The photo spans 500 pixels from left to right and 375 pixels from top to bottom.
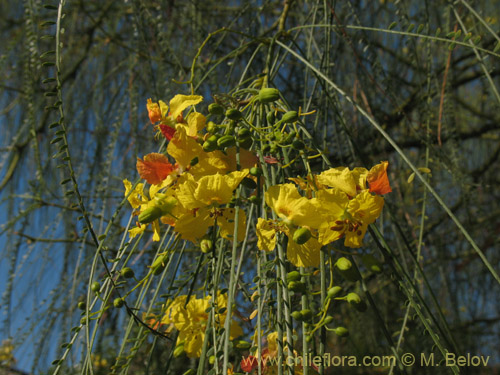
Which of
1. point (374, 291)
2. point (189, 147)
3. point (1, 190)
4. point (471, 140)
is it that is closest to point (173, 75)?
point (189, 147)

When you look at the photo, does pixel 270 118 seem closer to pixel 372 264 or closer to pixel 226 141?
pixel 226 141

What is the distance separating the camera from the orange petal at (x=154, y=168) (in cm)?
58

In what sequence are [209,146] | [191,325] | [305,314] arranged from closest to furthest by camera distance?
[305,314] → [209,146] → [191,325]

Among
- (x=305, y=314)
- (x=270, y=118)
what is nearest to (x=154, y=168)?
(x=270, y=118)

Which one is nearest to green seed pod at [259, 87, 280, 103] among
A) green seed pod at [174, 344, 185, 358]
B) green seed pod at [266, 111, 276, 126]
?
green seed pod at [266, 111, 276, 126]

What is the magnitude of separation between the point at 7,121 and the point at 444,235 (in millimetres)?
1650

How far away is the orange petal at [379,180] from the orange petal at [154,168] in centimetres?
25

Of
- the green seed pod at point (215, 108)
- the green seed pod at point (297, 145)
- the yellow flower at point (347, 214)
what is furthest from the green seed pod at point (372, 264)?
the green seed pod at point (215, 108)

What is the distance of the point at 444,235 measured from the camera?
1688 millimetres

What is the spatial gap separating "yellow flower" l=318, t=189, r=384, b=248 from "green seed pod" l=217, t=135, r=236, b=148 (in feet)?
0.39

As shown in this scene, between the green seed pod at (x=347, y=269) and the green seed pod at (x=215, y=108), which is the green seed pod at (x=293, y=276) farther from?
the green seed pod at (x=215, y=108)

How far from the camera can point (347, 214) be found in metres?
0.51

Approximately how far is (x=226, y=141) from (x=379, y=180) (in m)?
0.20

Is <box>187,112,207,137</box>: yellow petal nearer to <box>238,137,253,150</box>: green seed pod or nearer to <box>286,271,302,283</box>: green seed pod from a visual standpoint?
<box>238,137,253,150</box>: green seed pod
